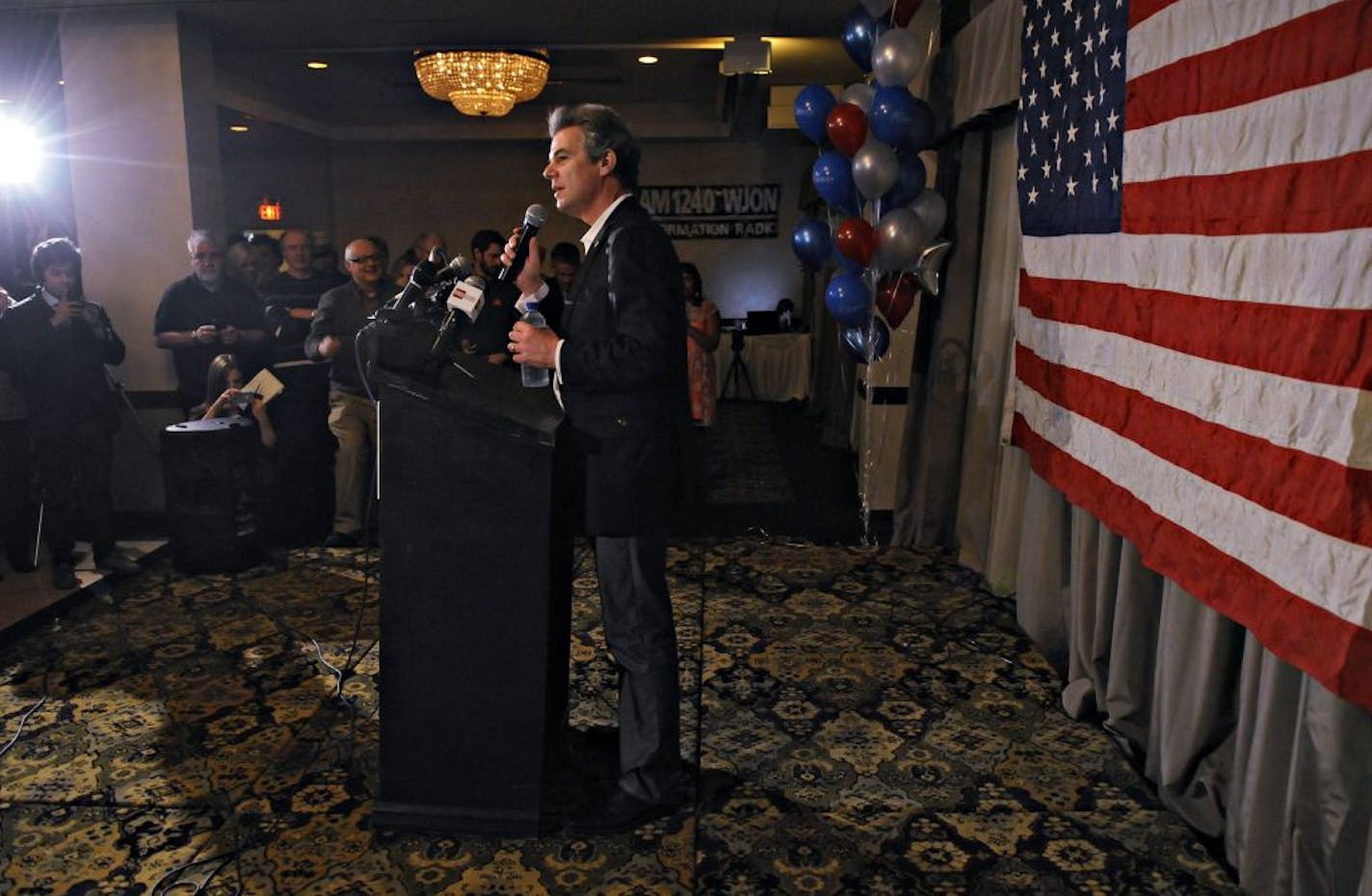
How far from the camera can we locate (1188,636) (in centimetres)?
242

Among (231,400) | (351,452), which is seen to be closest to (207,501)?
(231,400)

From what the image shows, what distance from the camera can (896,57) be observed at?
3.97 m

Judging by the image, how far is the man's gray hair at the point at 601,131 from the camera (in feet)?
7.05

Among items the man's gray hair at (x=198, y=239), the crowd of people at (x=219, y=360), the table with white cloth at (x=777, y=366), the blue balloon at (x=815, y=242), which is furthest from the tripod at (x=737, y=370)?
the man's gray hair at (x=198, y=239)

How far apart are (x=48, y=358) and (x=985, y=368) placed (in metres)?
4.08

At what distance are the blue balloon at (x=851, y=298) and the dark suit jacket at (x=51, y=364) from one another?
3371 mm

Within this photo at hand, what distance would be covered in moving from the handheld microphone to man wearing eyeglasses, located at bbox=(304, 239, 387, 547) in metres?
2.92

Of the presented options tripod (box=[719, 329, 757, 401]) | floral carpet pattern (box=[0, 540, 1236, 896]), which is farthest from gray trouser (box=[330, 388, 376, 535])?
tripod (box=[719, 329, 757, 401])

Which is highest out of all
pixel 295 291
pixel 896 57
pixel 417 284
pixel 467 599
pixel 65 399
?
pixel 896 57

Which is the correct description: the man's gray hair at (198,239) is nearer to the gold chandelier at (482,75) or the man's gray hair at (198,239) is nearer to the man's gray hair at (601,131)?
the gold chandelier at (482,75)

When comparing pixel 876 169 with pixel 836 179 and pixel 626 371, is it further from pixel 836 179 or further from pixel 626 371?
pixel 626 371

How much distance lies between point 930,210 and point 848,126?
502mm

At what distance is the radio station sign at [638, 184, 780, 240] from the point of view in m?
11.8

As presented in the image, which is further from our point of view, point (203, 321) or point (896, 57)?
point (203, 321)
